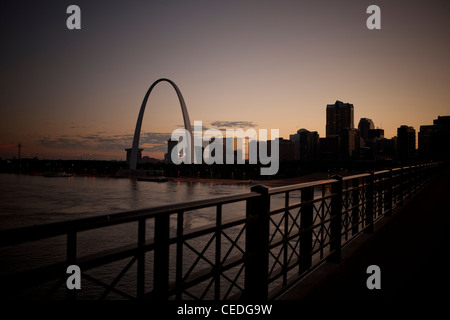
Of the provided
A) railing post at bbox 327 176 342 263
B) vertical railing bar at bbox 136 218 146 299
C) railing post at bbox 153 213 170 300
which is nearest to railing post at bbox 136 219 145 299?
vertical railing bar at bbox 136 218 146 299

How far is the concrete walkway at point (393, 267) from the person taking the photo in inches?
169

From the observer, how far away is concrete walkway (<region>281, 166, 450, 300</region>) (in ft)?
14.0

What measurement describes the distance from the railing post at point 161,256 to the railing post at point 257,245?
1.19 metres

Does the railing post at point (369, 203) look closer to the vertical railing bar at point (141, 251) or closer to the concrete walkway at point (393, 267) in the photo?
the concrete walkway at point (393, 267)

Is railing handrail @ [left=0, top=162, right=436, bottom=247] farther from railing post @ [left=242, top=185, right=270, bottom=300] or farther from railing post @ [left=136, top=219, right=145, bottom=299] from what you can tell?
railing post @ [left=242, top=185, right=270, bottom=300]

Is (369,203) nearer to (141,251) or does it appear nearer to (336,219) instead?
(336,219)

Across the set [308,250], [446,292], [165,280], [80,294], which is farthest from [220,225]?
[80,294]

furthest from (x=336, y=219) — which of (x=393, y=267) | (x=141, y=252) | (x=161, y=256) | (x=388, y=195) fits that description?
(x=388, y=195)

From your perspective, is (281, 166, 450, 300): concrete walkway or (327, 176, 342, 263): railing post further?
(327, 176, 342, 263): railing post

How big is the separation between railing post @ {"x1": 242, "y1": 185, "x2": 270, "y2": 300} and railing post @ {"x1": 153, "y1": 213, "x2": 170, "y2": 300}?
3.90ft

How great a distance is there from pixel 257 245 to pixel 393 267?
112 inches
